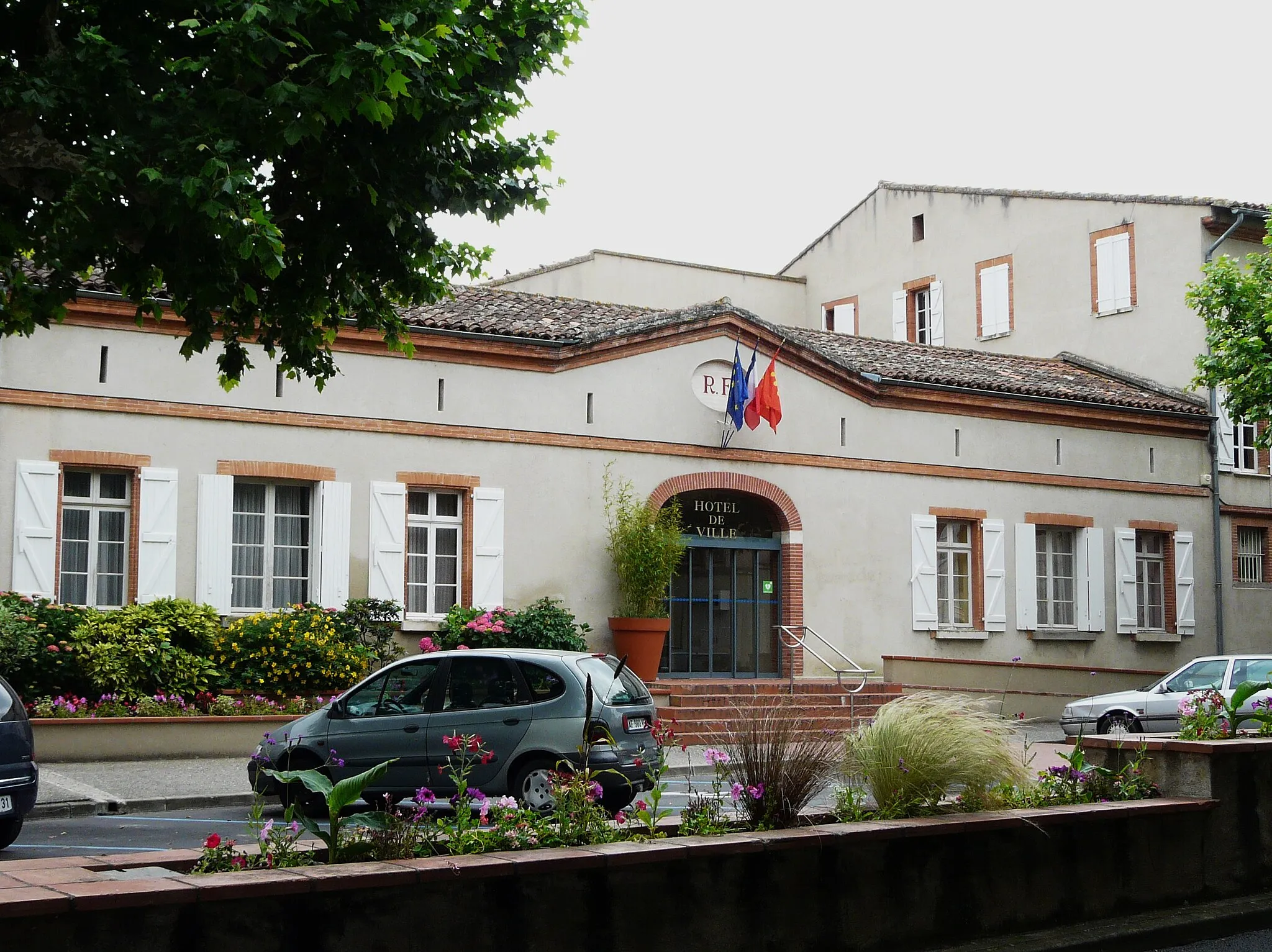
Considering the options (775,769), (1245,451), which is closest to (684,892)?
(775,769)

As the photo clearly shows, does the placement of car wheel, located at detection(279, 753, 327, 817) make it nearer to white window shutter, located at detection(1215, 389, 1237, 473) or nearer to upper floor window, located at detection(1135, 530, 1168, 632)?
upper floor window, located at detection(1135, 530, 1168, 632)

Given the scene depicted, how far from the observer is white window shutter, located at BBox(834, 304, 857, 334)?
33344 millimetres

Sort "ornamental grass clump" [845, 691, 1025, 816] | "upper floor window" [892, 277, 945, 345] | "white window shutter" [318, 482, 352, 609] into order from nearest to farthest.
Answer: "ornamental grass clump" [845, 691, 1025, 816], "white window shutter" [318, 482, 352, 609], "upper floor window" [892, 277, 945, 345]

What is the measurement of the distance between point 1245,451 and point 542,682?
19403 millimetres

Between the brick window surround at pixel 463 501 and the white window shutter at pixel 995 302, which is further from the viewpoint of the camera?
the white window shutter at pixel 995 302

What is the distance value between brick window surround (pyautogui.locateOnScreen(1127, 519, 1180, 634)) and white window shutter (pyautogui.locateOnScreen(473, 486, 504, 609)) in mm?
12042

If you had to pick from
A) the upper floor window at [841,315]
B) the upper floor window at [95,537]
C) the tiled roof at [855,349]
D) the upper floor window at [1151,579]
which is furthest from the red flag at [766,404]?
the upper floor window at [841,315]

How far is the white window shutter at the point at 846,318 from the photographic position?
109ft

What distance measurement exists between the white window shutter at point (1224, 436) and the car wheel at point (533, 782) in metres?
18.6

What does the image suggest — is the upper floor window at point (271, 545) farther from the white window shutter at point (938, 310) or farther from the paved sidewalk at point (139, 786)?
the white window shutter at point (938, 310)

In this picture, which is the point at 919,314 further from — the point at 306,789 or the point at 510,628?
the point at 306,789

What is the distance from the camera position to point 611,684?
40.3ft

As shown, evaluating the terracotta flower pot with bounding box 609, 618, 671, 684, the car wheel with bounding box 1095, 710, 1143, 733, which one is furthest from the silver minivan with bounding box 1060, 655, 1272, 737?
the terracotta flower pot with bounding box 609, 618, 671, 684

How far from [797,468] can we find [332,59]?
14282 mm
